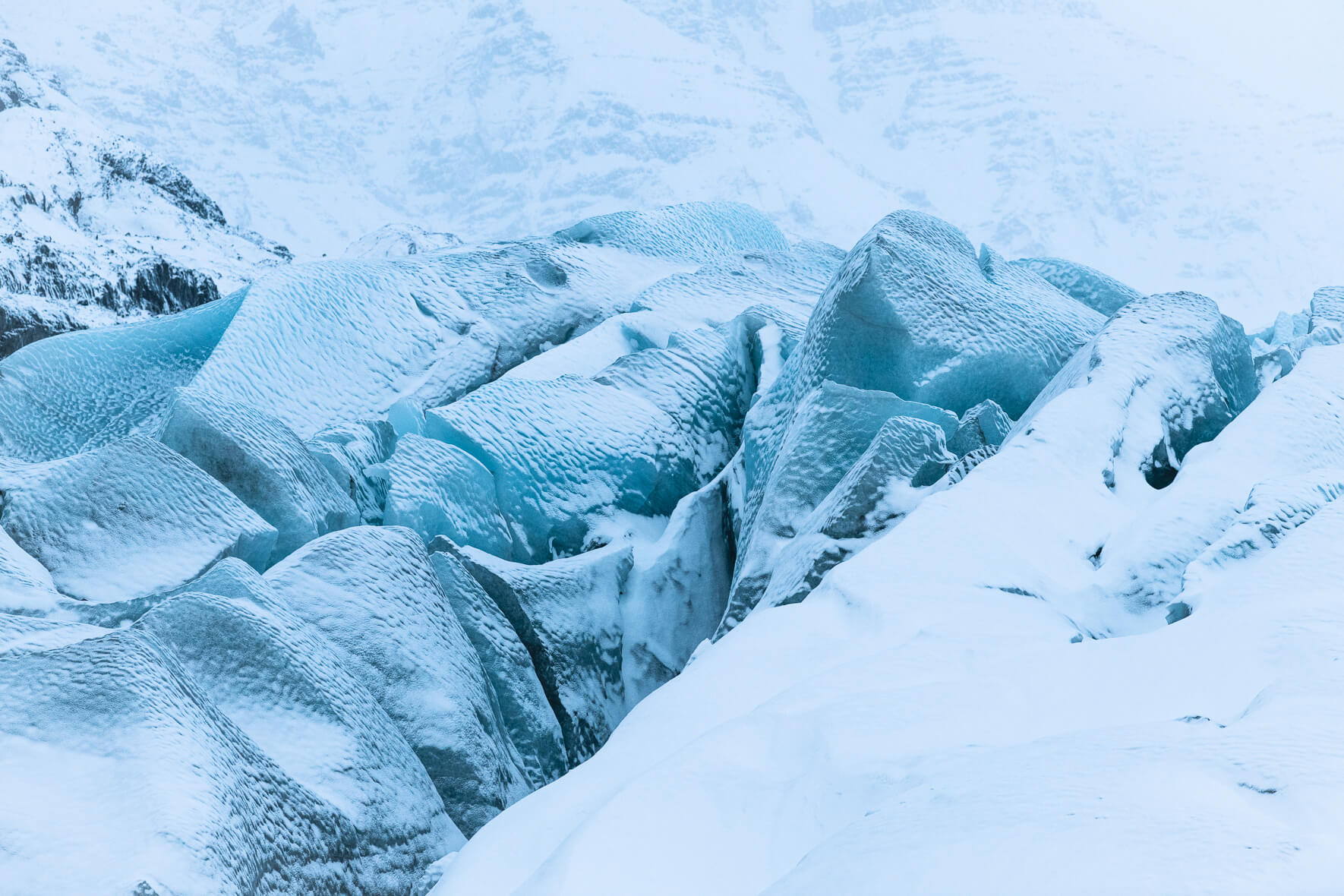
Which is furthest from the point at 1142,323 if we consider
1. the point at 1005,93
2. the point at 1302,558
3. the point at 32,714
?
the point at 1005,93

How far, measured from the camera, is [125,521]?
5.64 m

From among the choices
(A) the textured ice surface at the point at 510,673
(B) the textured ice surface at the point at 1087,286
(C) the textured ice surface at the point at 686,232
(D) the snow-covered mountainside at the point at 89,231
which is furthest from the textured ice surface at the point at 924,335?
(D) the snow-covered mountainside at the point at 89,231

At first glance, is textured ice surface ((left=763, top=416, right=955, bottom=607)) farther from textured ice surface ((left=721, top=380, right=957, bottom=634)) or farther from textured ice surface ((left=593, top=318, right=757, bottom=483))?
textured ice surface ((left=593, top=318, right=757, bottom=483))

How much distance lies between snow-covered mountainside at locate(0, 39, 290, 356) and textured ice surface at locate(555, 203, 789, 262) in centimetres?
505

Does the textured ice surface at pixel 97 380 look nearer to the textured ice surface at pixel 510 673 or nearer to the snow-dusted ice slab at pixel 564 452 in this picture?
the snow-dusted ice slab at pixel 564 452

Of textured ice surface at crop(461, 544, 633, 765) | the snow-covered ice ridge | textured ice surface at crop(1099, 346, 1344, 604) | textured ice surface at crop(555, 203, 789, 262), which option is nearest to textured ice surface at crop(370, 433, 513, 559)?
the snow-covered ice ridge

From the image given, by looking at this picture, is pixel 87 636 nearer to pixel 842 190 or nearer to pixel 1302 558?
pixel 1302 558

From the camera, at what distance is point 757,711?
378cm

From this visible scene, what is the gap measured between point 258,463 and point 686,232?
515 cm

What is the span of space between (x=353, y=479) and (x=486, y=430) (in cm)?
74

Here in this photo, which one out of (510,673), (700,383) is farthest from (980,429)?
(510,673)

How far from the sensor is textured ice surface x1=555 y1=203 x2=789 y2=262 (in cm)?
1010

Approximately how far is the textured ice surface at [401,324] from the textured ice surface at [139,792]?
3.53 meters

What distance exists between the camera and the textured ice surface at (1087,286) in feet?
30.0
